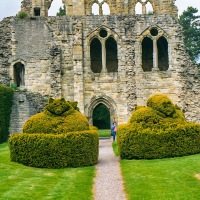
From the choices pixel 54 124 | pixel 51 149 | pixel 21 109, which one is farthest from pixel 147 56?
pixel 51 149

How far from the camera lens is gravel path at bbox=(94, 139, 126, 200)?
36.3 ft

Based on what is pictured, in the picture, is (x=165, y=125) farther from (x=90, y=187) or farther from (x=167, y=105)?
(x=90, y=187)

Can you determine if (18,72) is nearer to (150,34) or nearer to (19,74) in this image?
(19,74)

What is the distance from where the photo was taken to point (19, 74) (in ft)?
103

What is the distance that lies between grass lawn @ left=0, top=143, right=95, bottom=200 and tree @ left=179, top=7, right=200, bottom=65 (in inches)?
1727

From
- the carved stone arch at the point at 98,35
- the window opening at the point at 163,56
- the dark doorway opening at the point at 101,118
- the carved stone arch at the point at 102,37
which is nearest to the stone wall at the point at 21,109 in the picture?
the carved stone arch at the point at 102,37

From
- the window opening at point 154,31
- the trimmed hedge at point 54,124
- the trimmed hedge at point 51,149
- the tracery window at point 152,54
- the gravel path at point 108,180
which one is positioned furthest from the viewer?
the tracery window at point 152,54

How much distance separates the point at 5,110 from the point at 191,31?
37919mm

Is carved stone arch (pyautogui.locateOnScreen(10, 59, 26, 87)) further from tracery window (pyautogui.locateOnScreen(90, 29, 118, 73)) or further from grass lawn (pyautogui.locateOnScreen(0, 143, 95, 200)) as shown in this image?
grass lawn (pyautogui.locateOnScreen(0, 143, 95, 200))

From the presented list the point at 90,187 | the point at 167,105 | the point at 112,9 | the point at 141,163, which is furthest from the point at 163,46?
the point at 90,187

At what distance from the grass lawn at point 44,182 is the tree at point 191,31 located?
144ft

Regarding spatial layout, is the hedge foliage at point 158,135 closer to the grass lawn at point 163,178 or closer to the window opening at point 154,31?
the grass lawn at point 163,178

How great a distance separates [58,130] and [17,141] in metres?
1.53

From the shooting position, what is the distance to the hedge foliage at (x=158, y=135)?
16438 mm
